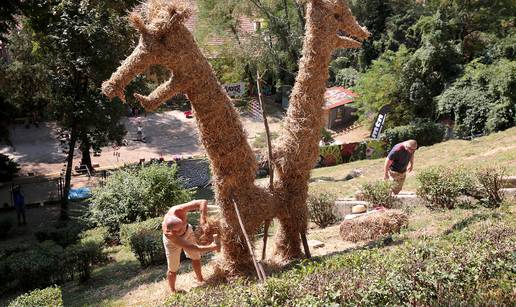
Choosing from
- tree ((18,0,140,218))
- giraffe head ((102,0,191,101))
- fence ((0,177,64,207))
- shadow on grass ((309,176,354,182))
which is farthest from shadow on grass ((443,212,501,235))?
fence ((0,177,64,207))

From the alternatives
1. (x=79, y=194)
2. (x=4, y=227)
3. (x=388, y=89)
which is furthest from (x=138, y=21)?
(x=388, y=89)

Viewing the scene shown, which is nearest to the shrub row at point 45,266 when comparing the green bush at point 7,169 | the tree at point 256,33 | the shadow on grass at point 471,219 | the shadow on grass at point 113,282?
the shadow on grass at point 113,282

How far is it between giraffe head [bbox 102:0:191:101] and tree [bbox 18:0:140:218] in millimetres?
9750

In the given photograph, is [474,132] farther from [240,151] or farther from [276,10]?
[240,151]

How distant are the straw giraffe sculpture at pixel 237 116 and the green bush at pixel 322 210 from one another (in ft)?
10.9

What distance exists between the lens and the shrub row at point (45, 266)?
9242 millimetres

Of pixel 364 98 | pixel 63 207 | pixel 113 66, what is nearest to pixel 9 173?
pixel 63 207

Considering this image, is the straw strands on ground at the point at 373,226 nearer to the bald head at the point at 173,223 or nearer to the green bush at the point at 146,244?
the bald head at the point at 173,223

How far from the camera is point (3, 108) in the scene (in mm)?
24219

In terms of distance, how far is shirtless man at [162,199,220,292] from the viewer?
22.1 feet

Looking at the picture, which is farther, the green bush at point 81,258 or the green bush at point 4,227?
the green bush at point 4,227

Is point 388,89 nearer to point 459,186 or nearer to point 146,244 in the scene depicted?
point 459,186

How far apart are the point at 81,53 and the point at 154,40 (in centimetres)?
1062

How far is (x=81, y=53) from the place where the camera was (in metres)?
15.6
